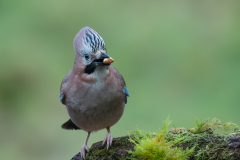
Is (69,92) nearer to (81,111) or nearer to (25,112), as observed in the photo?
(81,111)

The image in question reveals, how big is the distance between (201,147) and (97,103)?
4.93 feet

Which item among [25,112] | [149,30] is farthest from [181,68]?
[25,112]

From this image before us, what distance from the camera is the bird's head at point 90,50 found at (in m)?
4.36

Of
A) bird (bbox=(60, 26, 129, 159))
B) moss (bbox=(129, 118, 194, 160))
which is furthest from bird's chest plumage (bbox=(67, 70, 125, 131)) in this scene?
moss (bbox=(129, 118, 194, 160))

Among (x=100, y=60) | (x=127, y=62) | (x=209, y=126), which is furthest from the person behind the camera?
(x=127, y=62)

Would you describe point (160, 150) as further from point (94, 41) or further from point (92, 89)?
point (94, 41)

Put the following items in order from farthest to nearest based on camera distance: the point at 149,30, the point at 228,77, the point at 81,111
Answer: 1. the point at 149,30
2. the point at 228,77
3. the point at 81,111

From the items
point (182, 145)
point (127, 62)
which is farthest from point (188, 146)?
point (127, 62)

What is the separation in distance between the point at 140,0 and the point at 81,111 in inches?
274

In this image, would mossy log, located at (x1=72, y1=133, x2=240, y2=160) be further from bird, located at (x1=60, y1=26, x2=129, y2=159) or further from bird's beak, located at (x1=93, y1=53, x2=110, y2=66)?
bird's beak, located at (x1=93, y1=53, x2=110, y2=66)

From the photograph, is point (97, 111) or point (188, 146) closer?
point (188, 146)

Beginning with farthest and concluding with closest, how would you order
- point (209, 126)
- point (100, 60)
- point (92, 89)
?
point (92, 89) → point (100, 60) → point (209, 126)

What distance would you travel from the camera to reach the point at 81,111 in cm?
468

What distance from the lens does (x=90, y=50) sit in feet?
14.5
